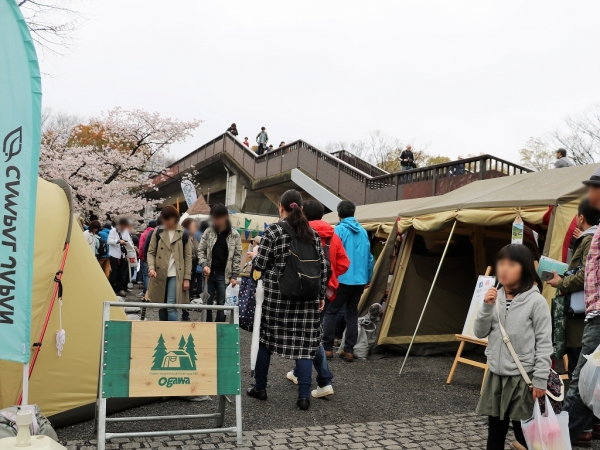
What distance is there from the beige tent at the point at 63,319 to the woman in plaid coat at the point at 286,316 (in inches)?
51.4

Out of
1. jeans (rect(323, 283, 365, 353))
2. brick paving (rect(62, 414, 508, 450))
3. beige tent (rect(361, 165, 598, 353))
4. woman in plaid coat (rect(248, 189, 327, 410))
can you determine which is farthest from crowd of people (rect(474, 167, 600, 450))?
jeans (rect(323, 283, 365, 353))

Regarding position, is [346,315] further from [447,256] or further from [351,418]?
[351,418]

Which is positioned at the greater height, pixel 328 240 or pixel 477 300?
pixel 328 240

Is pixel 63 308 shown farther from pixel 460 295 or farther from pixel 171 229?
pixel 460 295

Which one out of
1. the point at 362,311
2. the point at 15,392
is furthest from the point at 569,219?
the point at 15,392

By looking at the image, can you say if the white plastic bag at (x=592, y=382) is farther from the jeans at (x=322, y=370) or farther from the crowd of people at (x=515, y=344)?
the jeans at (x=322, y=370)

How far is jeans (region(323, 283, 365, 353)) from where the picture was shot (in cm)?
691

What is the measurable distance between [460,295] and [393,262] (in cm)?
112

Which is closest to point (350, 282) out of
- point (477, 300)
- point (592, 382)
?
point (477, 300)

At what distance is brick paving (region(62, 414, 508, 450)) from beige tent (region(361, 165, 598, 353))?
101 inches

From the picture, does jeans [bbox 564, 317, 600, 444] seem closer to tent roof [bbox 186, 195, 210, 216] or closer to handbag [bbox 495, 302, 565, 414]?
handbag [bbox 495, 302, 565, 414]

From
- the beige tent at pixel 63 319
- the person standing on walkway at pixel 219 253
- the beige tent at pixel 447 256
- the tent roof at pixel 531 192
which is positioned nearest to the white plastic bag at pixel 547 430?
the tent roof at pixel 531 192

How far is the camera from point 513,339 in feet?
11.1

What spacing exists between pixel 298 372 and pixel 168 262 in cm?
222
